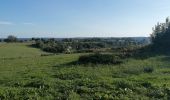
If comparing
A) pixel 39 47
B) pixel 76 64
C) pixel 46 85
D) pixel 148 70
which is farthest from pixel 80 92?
pixel 39 47

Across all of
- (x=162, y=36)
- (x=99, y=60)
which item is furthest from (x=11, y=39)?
(x=99, y=60)

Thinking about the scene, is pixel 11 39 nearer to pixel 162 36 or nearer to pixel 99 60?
pixel 162 36

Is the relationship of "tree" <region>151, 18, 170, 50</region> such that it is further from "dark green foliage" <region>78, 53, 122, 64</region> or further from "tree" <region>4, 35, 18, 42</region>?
"tree" <region>4, 35, 18, 42</region>

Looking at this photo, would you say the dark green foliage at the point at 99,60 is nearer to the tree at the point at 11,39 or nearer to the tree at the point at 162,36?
the tree at the point at 162,36

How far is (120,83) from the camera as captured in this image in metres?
18.3

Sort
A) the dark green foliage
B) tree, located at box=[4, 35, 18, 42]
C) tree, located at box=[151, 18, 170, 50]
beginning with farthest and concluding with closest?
tree, located at box=[4, 35, 18, 42], tree, located at box=[151, 18, 170, 50], the dark green foliage

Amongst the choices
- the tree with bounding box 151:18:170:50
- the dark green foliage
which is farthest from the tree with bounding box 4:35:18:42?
the dark green foliage

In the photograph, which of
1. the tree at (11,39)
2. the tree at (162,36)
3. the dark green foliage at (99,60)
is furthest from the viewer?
the tree at (11,39)

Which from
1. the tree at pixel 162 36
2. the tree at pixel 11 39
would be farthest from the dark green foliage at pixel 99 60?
the tree at pixel 11 39

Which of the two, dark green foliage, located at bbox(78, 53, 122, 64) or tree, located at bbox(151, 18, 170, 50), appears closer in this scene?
dark green foliage, located at bbox(78, 53, 122, 64)

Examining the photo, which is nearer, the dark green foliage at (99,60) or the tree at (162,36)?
the dark green foliage at (99,60)

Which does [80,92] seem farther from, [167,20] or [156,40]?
[167,20]

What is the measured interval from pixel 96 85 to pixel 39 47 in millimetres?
57055

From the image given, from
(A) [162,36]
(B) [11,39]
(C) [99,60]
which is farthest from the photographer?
(B) [11,39]
